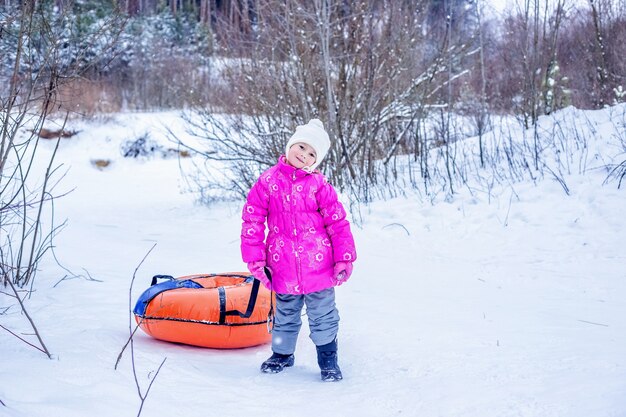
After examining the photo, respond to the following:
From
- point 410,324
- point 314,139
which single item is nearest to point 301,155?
point 314,139

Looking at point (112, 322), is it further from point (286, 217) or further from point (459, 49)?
point (459, 49)

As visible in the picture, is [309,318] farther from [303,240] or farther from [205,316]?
[205,316]

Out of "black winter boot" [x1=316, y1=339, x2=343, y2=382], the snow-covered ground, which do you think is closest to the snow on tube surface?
the snow-covered ground

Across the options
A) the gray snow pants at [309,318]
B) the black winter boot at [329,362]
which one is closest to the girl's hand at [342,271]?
the gray snow pants at [309,318]

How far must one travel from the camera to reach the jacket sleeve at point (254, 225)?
277 cm

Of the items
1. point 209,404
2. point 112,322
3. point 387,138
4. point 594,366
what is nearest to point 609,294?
point 594,366

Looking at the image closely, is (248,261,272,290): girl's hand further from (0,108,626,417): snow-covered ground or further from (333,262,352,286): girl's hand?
(0,108,626,417): snow-covered ground

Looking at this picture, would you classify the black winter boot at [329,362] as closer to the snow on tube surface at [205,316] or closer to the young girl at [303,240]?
the young girl at [303,240]

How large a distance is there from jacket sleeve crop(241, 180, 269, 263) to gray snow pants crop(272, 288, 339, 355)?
11.4 inches

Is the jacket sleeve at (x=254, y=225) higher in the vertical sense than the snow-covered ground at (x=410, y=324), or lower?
higher

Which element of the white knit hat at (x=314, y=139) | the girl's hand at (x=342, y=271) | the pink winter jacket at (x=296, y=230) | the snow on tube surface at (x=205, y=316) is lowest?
the snow on tube surface at (x=205, y=316)

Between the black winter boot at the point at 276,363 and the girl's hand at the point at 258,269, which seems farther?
the black winter boot at the point at 276,363

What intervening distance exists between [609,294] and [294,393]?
2666mm

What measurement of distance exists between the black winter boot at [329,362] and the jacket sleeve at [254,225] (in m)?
0.54
